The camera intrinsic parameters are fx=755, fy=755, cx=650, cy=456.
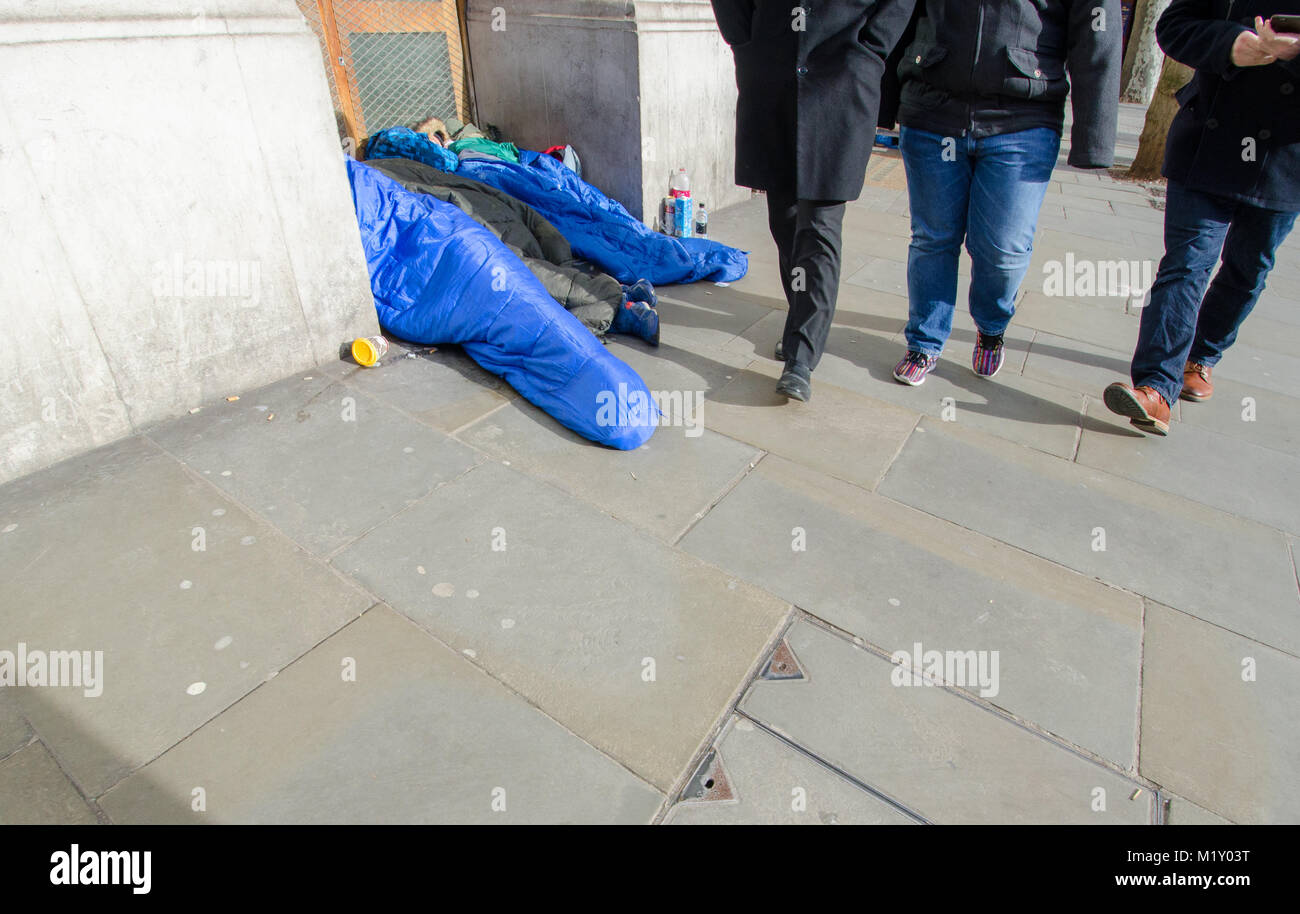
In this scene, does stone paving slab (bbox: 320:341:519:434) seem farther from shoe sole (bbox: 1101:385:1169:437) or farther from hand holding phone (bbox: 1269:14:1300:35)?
hand holding phone (bbox: 1269:14:1300:35)

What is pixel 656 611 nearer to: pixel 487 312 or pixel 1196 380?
pixel 487 312

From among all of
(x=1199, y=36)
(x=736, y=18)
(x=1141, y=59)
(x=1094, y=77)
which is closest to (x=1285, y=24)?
(x=1199, y=36)

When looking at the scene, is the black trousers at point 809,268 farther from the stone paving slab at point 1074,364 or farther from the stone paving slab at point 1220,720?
the stone paving slab at point 1220,720

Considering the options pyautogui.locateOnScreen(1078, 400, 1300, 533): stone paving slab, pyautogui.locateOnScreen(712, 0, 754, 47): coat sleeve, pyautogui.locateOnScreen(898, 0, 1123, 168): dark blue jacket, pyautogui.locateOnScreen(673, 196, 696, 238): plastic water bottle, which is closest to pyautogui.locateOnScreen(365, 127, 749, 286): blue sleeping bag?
pyautogui.locateOnScreen(673, 196, 696, 238): plastic water bottle

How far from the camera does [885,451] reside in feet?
10.4

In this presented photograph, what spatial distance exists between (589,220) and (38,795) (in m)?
4.24

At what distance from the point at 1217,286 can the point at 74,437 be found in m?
4.80

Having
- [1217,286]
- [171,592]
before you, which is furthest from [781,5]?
[171,592]

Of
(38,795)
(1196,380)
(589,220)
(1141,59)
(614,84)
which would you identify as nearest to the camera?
(38,795)

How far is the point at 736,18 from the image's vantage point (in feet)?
10.7

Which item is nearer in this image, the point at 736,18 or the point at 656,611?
the point at 656,611

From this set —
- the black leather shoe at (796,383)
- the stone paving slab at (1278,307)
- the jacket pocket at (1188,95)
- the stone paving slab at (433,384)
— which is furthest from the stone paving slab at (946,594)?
the stone paving slab at (1278,307)

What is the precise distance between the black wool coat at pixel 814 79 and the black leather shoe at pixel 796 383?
76cm
